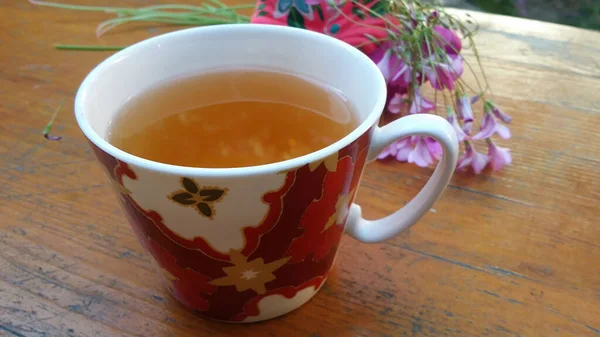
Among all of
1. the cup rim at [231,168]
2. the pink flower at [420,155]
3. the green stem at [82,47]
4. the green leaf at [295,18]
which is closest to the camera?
the cup rim at [231,168]

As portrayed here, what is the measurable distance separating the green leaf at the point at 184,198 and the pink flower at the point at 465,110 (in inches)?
15.6

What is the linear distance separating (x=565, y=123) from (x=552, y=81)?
0.11 m

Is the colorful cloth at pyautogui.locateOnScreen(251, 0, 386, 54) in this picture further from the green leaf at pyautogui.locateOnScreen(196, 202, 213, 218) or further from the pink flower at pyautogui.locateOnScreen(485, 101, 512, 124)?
the green leaf at pyautogui.locateOnScreen(196, 202, 213, 218)

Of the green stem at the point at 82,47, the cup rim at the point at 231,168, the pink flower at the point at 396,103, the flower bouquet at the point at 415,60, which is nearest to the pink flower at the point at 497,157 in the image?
the flower bouquet at the point at 415,60

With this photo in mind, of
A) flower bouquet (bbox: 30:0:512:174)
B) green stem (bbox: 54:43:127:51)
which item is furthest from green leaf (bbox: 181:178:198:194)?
green stem (bbox: 54:43:127:51)

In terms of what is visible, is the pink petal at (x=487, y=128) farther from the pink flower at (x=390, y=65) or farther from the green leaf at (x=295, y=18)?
the green leaf at (x=295, y=18)

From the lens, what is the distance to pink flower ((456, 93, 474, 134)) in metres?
0.63

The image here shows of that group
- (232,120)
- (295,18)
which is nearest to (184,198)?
(232,120)

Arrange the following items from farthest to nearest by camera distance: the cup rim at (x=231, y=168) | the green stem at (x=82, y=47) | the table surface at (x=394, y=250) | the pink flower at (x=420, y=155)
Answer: the green stem at (x=82, y=47) → the pink flower at (x=420, y=155) → the table surface at (x=394, y=250) → the cup rim at (x=231, y=168)

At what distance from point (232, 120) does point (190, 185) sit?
19 centimetres

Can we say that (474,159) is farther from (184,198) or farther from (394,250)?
(184,198)

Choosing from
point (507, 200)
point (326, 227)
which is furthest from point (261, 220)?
point (507, 200)

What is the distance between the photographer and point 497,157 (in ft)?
2.07

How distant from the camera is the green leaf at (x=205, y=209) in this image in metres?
0.36
